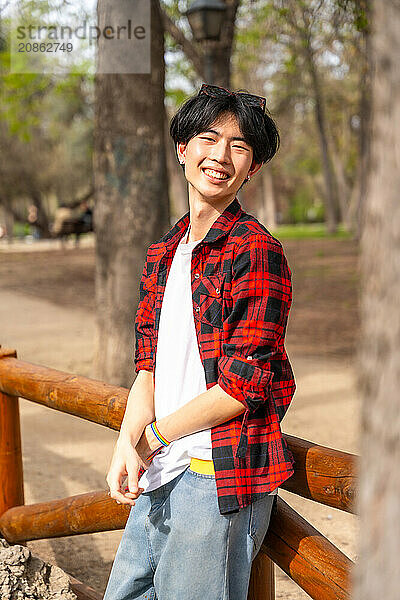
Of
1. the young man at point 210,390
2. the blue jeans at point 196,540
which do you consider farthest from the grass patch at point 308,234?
the blue jeans at point 196,540

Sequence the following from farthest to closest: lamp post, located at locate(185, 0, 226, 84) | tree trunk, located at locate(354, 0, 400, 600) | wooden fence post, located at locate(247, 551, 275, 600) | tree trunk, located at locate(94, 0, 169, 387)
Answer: lamp post, located at locate(185, 0, 226, 84) < tree trunk, located at locate(94, 0, 169, 387) < wooden fence post, located at locate(247, 551, 275, 600) < tree trunk, located at locate(354, 0, 400, 600)

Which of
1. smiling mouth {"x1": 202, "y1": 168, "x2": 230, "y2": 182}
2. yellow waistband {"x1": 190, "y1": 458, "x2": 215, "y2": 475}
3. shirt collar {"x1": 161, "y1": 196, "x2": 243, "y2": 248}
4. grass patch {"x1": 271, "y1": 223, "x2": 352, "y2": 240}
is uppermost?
smiling mouth {"x1": 202, "y1": 168, "x2": 230, "y2": 182}

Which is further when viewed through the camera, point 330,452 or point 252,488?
point 330,452

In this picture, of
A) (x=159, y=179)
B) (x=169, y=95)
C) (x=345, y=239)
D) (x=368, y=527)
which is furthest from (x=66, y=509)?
(x=345, y=239)

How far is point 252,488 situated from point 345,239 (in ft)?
91.8

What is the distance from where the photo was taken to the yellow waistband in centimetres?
214

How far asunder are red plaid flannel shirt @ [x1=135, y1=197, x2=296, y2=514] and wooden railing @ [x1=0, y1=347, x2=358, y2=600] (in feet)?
0.73

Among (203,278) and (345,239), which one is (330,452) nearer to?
(203,278)

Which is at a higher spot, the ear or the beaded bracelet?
the ear

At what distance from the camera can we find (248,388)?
2.04 m

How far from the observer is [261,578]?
103 inches

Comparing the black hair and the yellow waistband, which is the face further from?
the yellow waistband

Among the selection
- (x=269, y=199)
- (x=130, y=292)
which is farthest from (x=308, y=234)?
(x=130, y=292)

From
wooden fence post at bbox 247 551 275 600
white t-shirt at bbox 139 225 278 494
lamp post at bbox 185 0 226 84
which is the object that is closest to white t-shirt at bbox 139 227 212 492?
white t-shirt at bbox 139 225 278 494
